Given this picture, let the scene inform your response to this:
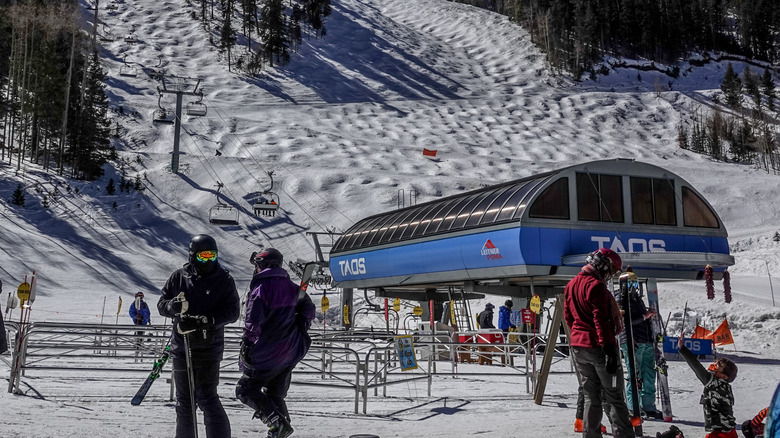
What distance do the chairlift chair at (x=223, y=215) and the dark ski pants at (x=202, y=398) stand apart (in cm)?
3218

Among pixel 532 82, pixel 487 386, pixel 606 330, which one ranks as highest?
pixel 532 82

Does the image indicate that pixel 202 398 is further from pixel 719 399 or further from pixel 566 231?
pixel 566 231

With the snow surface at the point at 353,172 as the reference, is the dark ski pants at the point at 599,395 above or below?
below

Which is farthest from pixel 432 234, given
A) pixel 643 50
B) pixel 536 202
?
pixel 643 50

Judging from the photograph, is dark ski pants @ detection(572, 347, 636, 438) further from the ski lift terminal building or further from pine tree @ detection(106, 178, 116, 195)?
pine tree @ detection(106, 178, 116, 195)

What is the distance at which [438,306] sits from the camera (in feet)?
89.0

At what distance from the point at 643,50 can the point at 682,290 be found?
83.1 m

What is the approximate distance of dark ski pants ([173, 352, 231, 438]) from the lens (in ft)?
18.6

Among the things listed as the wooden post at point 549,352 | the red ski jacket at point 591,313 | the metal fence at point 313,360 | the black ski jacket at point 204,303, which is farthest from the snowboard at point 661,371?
the black ski jacket at point 204,303

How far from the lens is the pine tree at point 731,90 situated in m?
87.8

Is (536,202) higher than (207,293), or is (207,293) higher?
(536,202)

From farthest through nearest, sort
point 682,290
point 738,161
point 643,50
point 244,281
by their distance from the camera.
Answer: point 643,50 → point 738,161 → point 244,281 → point 682,290

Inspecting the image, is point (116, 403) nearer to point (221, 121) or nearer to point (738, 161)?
point (221, 121)

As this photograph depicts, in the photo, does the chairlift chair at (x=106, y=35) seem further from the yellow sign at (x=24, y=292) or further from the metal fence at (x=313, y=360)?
the yellow sign at (x=24, y=292)
